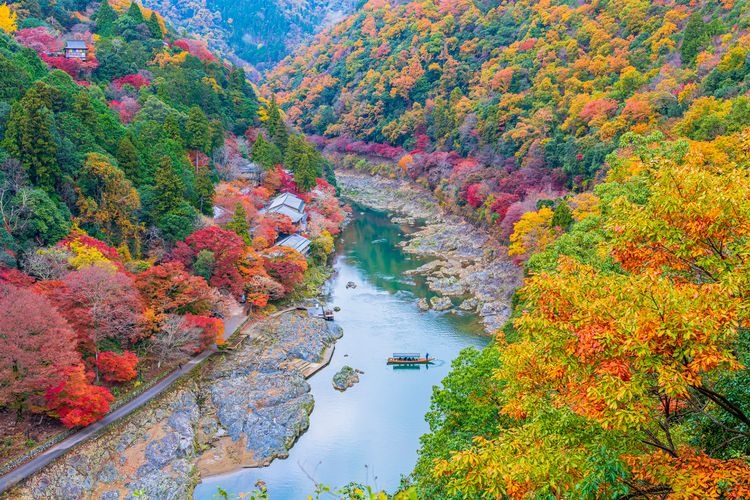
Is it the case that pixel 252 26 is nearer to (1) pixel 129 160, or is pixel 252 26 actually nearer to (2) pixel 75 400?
(1) pixel 129 160

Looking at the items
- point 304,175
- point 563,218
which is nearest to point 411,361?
point 563,218

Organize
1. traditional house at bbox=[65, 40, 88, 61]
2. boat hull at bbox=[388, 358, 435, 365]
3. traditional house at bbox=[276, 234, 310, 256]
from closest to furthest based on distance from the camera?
boat hull at bbox=[388, 358, 435, 365], traditional house at bbox=[276, 234, 310, 256], traditional house at bbox=[65, 40, 88, 61]

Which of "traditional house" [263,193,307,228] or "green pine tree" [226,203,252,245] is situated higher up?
"green pine tree" [226,203,252,245]

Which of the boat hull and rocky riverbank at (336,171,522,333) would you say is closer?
the boat hull

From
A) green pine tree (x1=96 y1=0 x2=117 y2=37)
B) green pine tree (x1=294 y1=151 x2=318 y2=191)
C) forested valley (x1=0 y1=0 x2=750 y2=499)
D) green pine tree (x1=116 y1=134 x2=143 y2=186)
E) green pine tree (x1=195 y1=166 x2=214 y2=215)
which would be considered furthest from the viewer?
green pine tree (x1=96 y1=0 x2=117 y2=37)

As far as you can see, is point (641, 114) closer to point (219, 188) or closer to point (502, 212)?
point (502, 212)

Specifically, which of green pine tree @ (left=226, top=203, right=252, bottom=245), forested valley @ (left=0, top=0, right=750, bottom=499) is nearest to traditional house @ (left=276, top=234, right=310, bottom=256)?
forested valley @ (left=0, top=0, right=750, bottom=499)

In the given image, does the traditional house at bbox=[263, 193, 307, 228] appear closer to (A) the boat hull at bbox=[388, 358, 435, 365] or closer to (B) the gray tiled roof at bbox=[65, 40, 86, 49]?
(A) the boat hull at bbox=[388, 358, 435, 365]
